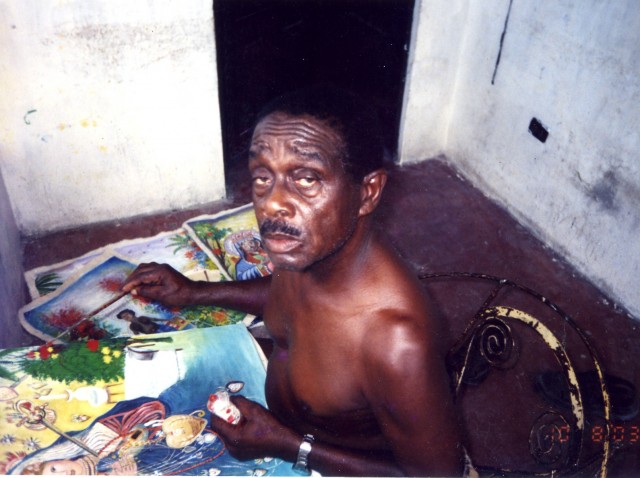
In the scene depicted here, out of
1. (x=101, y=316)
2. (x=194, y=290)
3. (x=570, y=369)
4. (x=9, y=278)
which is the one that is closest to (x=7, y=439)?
(x=101, y=316)

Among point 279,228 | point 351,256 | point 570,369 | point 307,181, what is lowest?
point 570,369

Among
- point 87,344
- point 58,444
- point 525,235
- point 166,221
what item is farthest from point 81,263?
point 525,235

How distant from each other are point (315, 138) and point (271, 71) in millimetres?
2898

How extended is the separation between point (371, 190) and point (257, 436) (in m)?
0.79

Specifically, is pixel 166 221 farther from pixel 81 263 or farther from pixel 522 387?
pixel 522 387

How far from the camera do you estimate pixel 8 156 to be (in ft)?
9.89

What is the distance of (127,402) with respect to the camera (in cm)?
171

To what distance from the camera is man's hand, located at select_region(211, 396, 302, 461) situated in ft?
5.15

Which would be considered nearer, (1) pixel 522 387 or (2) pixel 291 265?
(2) pixel 291 265

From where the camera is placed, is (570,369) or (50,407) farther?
(50,407)

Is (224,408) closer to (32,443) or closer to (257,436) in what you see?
(257,436)

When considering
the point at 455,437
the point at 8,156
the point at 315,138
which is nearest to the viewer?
the point at 315,138

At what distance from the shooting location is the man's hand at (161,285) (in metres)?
2.07

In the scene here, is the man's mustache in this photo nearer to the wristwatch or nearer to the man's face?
the man's face
